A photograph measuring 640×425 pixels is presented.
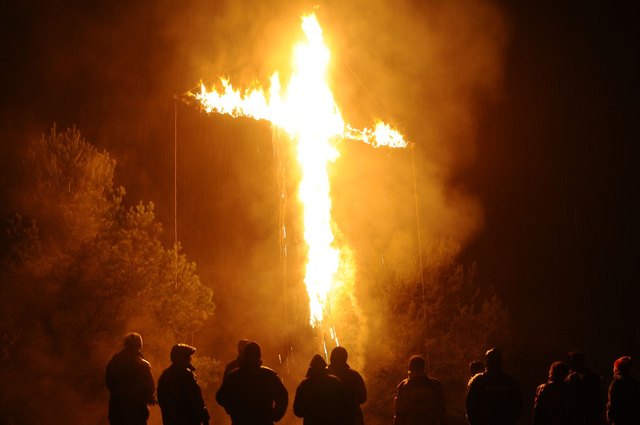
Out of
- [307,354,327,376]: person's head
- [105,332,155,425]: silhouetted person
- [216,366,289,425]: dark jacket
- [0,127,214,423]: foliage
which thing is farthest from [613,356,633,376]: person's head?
[0,127,214,423]: foliage

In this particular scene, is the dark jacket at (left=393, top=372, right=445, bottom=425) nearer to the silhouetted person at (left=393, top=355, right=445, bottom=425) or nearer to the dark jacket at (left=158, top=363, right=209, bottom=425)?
the silhouetted person at (left=393, top=355, right=445, bottom=425)

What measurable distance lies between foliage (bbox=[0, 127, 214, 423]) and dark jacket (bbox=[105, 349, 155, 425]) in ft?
38.1

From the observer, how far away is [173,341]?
2283cm

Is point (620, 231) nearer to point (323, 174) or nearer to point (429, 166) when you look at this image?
point (429, 166)

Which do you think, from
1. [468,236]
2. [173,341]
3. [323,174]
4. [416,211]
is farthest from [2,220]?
[468,236]

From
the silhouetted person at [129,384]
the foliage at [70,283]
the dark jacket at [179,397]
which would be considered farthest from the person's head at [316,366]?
the foliage at [70,283]

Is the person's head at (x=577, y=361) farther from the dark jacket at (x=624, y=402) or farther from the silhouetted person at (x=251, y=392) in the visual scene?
the silhouetted person at (x=251, y=392)

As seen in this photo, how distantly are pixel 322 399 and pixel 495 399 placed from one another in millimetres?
2016

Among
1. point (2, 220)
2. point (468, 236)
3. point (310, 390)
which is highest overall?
point (468, 236)

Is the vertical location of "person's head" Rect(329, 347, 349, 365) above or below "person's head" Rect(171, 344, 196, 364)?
below

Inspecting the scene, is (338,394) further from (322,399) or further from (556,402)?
(556,402)

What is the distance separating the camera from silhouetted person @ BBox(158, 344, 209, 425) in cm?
799

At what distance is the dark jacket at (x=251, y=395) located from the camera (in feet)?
24.7

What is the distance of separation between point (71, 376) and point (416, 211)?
1066 inches
